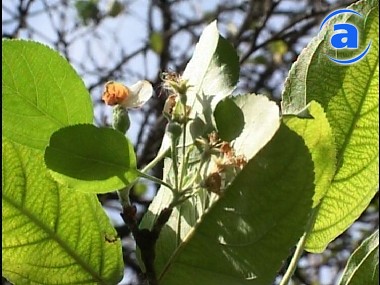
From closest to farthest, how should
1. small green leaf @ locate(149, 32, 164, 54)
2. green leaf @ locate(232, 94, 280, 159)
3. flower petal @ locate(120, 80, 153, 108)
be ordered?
green leaf @ locate(232, 94, 280, 159) → flower petal @ locate(120, 80, 153, 108) → small green leaf @ locate(149, 32, 164, 54)

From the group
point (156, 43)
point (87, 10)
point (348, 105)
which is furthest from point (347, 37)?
point (87, 10)

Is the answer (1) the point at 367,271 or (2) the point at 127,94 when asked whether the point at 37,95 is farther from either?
(1) the point at 367,271

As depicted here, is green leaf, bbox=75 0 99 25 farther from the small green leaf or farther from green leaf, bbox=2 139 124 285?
green leaf, bbox=2 139 124 285

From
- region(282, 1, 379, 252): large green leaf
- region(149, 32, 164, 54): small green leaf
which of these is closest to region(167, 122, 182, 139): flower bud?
region(282, 1, 379, 252): large green leaf

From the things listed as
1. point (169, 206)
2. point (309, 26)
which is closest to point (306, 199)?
point (169, 206)

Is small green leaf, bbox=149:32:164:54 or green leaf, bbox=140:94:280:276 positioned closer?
green leaf, bbox=140:94:280:276

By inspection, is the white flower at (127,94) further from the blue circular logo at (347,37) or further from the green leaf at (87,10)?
the green leaf at (87,10)
